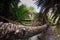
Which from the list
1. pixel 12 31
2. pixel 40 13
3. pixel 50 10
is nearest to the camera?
pixel 12 31

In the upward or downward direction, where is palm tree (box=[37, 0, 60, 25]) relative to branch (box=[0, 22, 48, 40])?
upward

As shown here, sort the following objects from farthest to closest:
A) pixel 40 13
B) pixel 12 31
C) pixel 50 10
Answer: pixel 50 10 < pixel 40 13 < pixel 12 31

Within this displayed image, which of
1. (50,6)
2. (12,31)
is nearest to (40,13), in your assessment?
(50,6)

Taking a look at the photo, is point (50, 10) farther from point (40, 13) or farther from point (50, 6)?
point (40, 13)

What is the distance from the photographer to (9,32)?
427cm

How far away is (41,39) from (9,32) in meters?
1.12

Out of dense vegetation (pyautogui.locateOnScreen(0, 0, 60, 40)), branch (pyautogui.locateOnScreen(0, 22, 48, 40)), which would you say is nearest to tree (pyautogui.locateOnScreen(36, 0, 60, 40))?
dense vegetation (pyautogui.locateOnScreen(0, 0, 60, 40))

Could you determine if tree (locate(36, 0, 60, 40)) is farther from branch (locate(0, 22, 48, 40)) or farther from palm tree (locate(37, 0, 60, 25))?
branch (locate(0, 22, 48, 40))

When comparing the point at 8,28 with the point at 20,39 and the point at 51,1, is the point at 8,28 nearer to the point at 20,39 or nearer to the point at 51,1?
the point at 20,39

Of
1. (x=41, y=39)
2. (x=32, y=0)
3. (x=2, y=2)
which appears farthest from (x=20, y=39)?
(x=32, y=0)

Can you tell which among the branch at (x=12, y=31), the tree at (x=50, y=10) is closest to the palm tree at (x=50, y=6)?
the tree at (x=50, y=10)

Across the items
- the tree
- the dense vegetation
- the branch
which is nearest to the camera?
the branch

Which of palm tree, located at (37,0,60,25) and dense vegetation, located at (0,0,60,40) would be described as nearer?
dense vegetation, located at (0,0,60,40)

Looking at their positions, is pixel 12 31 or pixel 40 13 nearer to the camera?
pixel 12 31
